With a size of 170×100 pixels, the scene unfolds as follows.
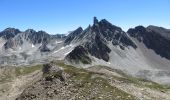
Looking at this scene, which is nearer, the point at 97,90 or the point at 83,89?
the point at 97,90

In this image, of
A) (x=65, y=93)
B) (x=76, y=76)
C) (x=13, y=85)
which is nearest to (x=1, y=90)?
(x=13, y=85)

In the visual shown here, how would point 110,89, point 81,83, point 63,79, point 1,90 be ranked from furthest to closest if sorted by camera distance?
point 1,90, point 63,79, point 81,83, point 110,89

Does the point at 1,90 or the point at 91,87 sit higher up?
the point at 91,87

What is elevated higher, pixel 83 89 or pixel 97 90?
pixel 83 89

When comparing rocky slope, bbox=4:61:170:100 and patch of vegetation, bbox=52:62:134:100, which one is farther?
rocky slope, bbox=4:61:170:100

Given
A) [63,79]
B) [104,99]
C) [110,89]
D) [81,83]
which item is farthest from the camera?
[63,79]

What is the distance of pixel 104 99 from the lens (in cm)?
7481

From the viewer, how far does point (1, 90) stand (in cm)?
18938

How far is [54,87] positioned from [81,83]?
7301 mm

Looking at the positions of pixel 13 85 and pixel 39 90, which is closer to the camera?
pixel 39 90

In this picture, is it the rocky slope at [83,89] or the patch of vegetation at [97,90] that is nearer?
the patch of vegetation at [97,90]

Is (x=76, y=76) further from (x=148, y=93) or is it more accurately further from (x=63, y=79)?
(x=148, y=93)

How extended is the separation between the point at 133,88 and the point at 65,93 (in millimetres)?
19454

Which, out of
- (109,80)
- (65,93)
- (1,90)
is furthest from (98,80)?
(1,90)
